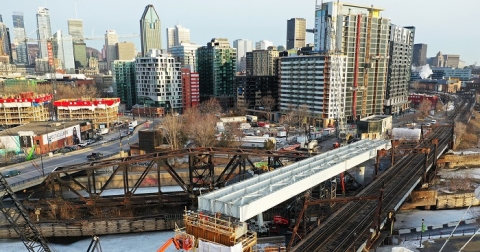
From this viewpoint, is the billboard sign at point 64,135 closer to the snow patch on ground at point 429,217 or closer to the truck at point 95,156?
the truck at point 95,156

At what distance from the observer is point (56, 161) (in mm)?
43250

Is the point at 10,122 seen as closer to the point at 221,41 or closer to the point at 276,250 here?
the point at 276,250

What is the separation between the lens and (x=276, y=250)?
20047 millimetres

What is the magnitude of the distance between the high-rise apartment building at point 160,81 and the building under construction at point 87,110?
2166 centimetres

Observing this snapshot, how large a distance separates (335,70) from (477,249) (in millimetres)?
52785

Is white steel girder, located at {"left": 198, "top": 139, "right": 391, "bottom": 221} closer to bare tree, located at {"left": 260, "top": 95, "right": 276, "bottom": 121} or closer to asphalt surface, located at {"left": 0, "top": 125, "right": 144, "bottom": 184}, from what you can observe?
asphalt surface, located at {"left": 0, "top": 125, "right": 144, "bottom": 184}

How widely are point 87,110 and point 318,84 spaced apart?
53.0m

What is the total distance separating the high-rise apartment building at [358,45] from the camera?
2884 inches

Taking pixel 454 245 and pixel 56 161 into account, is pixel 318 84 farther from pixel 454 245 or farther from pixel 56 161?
pixel 56 161

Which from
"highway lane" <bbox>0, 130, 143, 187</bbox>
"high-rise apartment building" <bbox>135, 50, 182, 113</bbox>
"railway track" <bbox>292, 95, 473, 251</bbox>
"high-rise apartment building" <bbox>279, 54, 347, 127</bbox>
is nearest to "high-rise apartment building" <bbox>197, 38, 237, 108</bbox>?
"high-rise apartment building" <bbox>135, 50, 182, 113</bbox>

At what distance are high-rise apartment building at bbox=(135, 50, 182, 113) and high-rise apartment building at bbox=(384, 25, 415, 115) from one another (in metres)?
62.1

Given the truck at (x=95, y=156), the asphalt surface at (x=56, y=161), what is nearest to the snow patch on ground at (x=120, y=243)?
the asphalt surface at (x=56, y=161)

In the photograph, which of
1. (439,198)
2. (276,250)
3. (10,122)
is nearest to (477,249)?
(439,198)

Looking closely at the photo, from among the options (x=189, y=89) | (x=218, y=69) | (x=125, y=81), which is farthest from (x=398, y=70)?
(x=125, y=81)
